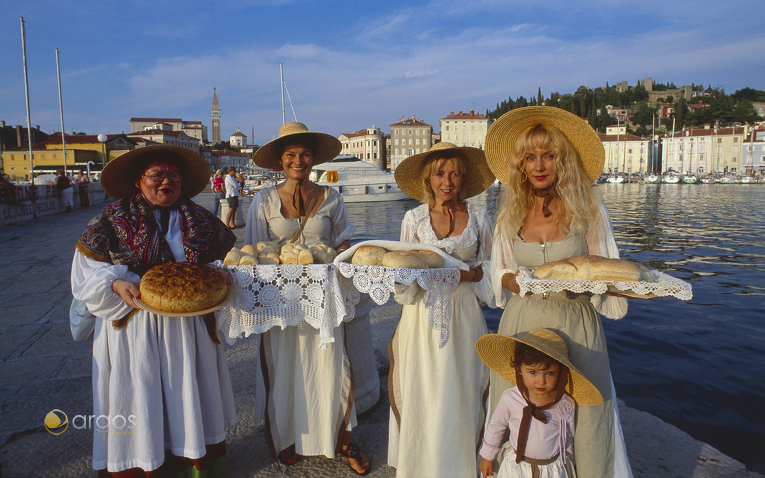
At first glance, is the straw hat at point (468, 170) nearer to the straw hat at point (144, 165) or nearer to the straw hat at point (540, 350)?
the straw hat at point (540, 350)

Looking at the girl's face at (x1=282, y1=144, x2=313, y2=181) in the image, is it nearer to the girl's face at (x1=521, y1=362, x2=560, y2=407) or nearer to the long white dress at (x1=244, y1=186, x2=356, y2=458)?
the long white dress at (x1=244, y1=186, x2=356, y2=458)

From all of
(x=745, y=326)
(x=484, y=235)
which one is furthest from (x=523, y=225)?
(x=745, y=326)

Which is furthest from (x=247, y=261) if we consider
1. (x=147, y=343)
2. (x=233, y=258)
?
(x=147, y=343)

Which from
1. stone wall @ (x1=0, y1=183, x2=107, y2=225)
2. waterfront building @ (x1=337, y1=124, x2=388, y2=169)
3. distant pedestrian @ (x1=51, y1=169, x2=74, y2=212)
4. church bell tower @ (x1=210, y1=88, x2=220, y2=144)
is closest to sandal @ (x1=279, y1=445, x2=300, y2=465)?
stone wall @ (x1=0, y1=183, x2=107, y2=225)

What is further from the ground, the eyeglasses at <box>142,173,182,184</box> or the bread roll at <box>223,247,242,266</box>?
the eyeglasses at <box>142,173,182,184</box>

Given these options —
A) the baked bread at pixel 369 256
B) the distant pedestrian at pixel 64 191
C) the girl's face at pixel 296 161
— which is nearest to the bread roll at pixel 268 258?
the baked bread at pixel 369 256

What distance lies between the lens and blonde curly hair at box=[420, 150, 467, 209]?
2988 millimetres

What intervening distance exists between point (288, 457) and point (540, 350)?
6.29ft

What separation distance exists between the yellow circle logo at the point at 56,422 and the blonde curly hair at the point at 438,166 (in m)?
3.23

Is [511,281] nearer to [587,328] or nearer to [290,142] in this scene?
[587,328]

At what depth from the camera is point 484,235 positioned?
2910 millimetres

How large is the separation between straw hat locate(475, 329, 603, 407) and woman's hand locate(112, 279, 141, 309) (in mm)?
1841

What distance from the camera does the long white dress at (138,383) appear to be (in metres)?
2.39

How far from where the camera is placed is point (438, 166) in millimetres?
2998
